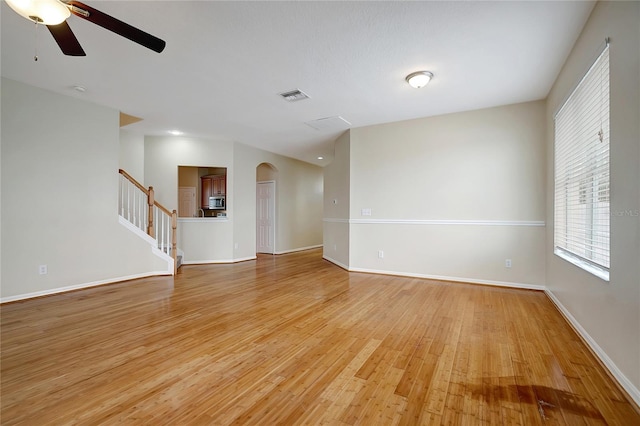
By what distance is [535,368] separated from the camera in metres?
1.94

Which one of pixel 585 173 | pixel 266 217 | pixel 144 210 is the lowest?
pixel 266 217

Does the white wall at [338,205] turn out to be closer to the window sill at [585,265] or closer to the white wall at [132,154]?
the window sill at [585,265]

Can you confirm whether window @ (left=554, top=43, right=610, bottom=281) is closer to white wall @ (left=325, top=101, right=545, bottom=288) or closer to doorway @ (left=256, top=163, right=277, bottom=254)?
white wall @ (left=325, top=101, right=545, bottom=288)

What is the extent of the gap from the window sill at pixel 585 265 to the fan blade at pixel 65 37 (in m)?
4.11

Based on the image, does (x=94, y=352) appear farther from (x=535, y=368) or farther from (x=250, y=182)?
(x=250, y=182)

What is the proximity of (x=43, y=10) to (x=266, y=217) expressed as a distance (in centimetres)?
638

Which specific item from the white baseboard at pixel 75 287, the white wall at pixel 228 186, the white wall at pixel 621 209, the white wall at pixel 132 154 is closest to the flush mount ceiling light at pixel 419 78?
the white wall at pixel 621 209

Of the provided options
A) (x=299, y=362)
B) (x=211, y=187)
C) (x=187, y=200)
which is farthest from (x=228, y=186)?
(x=299, y=362)

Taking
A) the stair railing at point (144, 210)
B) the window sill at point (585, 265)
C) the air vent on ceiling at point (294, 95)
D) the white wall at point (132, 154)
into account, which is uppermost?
the air vent on ceiling at point (294, 95)

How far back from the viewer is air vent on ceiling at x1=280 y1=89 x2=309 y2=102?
365 centimetres

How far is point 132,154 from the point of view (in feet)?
18.4

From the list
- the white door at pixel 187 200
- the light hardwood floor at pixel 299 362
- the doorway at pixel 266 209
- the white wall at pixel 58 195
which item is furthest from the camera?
the doorway at pixel 266 209

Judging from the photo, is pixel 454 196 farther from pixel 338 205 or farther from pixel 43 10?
pixel 43 10

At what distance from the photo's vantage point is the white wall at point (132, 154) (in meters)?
5.43
